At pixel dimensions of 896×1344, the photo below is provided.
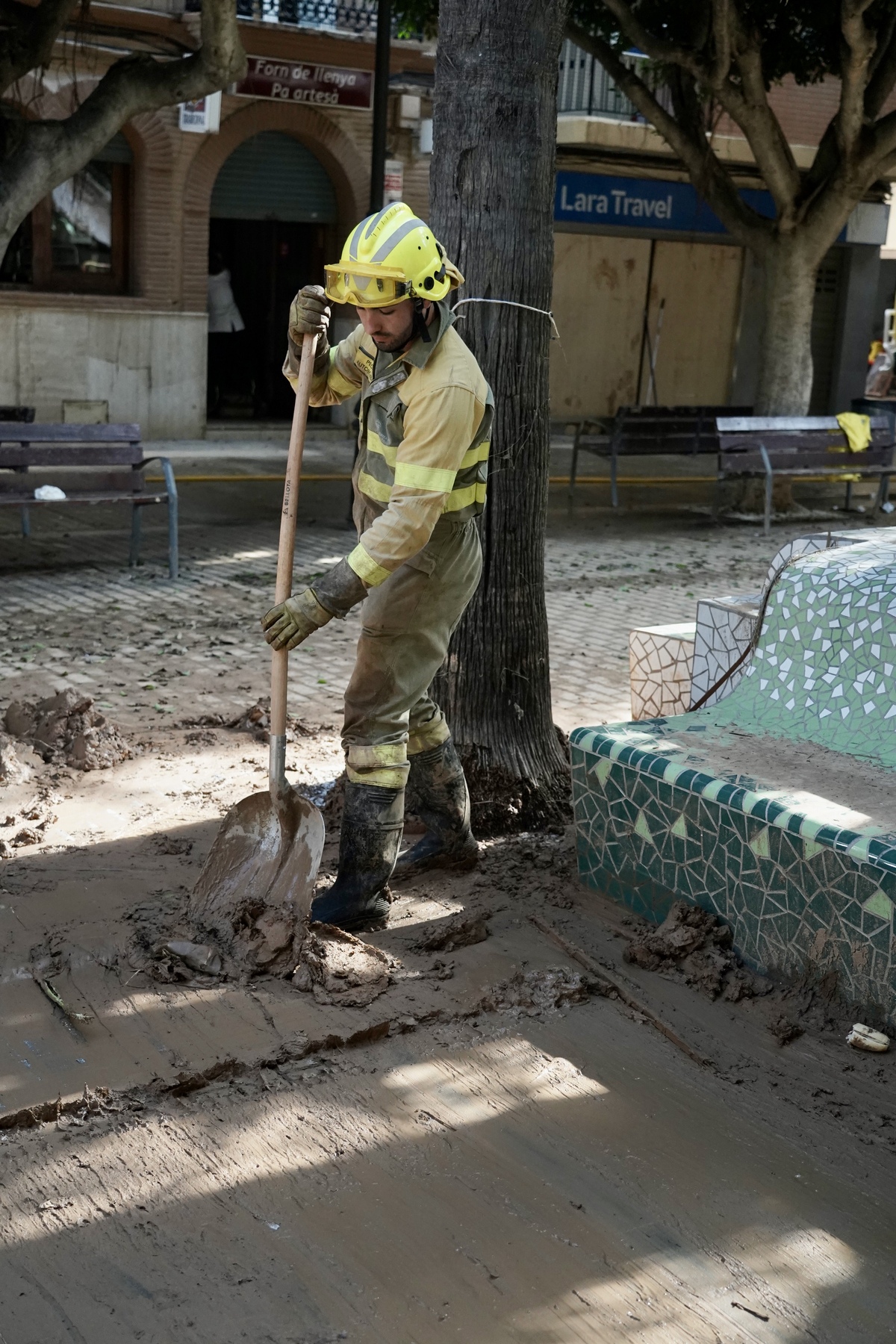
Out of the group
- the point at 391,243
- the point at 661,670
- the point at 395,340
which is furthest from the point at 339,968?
the point at 661,670

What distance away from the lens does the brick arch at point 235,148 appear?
16.6m

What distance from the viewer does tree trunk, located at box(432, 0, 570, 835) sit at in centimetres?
472

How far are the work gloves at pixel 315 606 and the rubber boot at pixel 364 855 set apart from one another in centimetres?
58

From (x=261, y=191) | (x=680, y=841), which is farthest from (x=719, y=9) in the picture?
(x=680, y=841)

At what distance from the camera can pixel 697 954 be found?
13.0 feet

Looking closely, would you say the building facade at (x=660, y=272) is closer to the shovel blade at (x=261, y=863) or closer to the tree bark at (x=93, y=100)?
the tree bark at (x=93, y=100)

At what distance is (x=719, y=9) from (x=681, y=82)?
1958 mm

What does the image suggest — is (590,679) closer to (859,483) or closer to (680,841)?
(680,841)

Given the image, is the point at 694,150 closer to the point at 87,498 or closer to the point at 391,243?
the point at 87,498

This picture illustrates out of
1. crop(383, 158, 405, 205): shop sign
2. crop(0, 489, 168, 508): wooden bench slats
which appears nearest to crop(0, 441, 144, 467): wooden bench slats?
crop(0, 489, 168, 508): wooden bench slats

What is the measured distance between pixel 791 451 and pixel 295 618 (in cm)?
1023

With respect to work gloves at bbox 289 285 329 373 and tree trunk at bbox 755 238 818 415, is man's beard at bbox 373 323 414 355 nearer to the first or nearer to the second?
work gloves at bbox 289 285 329 373

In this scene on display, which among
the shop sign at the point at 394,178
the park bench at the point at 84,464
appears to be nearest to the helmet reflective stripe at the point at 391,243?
the park bench at the point at 84,464

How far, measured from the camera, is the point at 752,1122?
10.9 ft
